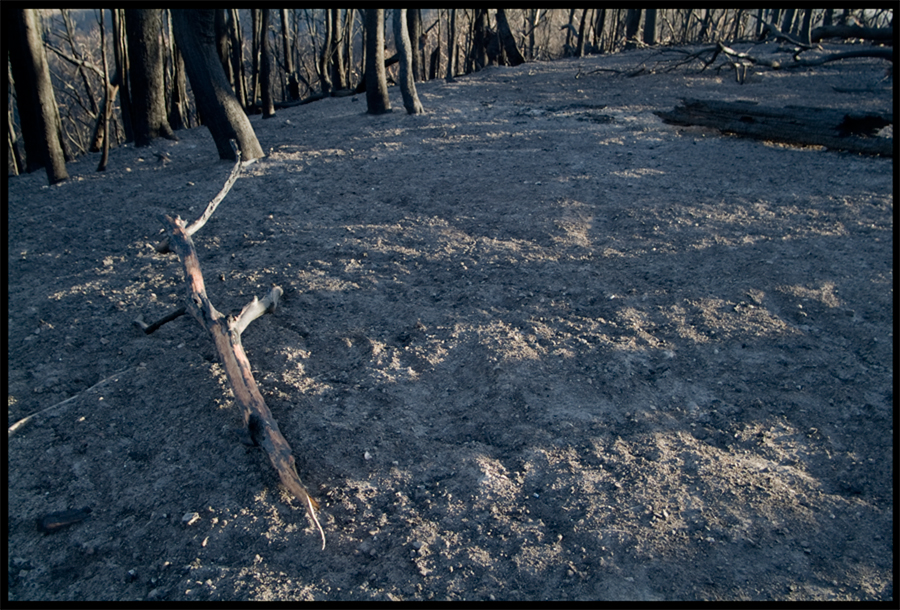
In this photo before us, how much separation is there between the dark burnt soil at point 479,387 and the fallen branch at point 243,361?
112 millimetres

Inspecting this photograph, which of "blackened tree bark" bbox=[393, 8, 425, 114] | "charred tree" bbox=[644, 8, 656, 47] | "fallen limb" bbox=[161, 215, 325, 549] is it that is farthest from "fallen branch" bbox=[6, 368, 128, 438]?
"charred tree" bbox=[644, 8, 656, 47]

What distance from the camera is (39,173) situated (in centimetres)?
718

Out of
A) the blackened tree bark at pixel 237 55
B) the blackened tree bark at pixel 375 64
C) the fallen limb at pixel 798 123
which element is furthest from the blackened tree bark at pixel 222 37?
the fallen limb at pixel 798 123

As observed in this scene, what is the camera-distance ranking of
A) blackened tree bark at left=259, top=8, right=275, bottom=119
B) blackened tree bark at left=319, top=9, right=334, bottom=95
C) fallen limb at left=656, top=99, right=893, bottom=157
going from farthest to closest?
blackened tree bark at left=319, top=9, right=334, bottom=95 → blackened tree bark at left=259, top=8, right=275, bottom=119 → fallen limb at left=656, top=99, right=893, bottom=157

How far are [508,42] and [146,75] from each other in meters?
8.82

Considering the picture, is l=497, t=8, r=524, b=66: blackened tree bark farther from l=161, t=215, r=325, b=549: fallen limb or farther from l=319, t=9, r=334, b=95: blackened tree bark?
l=161, t=215, r=325, b=549: fallen limb

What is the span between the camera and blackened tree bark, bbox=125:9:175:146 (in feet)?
23.8

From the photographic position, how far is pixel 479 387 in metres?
3.13

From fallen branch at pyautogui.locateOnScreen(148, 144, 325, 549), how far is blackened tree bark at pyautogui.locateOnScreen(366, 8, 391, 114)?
527cm

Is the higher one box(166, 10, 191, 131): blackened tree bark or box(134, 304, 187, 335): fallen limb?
box(166, 10, 191, 131): blackened tree bark

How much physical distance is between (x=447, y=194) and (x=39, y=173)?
216 inches

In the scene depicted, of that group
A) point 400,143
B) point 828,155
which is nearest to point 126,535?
Result: point 400,143

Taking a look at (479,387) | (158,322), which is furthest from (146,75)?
(479,387)

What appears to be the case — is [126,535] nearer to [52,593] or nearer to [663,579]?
[52,593]
